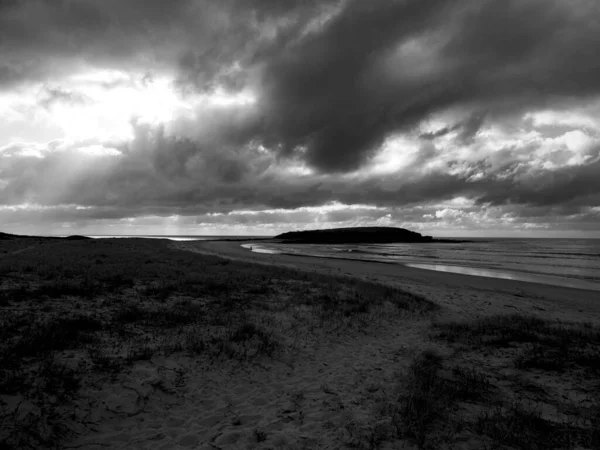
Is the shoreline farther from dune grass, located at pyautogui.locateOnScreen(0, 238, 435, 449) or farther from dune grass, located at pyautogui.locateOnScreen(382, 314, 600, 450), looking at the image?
dune grass, located at pyautogui.locateOnScreen(382, 314, 600, 450)

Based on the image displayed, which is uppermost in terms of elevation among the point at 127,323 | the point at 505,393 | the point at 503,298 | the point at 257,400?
the point at 127,323

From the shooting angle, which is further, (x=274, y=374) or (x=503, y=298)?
(x=503, y=298)

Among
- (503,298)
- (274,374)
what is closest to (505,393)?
(274,374)

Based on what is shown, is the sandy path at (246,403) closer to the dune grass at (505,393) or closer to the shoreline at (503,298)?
the dune grass at (505,393)

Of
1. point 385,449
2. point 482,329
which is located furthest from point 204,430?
point 482,329

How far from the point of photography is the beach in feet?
18.5

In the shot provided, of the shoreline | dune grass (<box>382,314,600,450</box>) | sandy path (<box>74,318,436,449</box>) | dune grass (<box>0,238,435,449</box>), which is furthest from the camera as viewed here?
the shoreline

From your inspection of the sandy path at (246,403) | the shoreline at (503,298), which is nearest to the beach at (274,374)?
the sandy path at (246,403)

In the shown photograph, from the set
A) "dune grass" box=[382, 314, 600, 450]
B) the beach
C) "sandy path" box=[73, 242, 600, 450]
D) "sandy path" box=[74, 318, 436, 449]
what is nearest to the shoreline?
the beach

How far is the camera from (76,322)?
9562 millimetres

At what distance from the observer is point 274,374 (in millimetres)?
8289

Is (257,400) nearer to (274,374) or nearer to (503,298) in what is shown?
(274,374)

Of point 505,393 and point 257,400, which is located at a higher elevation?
point 257,400

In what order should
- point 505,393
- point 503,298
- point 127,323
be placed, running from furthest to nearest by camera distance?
point 503,298 < point 127,323 < point 505,393
